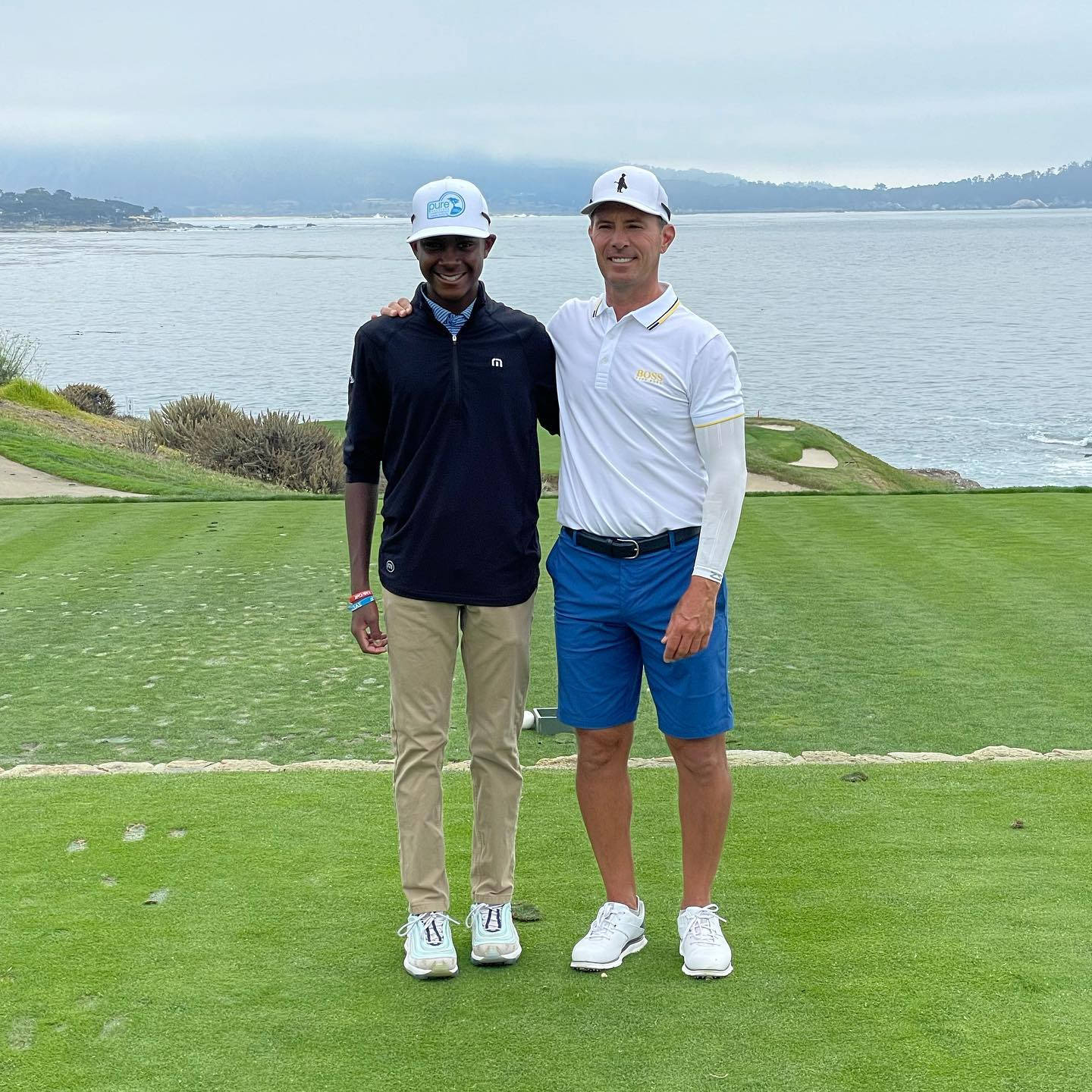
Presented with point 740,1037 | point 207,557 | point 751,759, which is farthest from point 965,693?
point 207,557

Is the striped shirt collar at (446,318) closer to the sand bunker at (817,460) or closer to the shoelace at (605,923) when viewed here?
the shoelace at (605,923)

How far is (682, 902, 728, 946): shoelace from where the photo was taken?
12.6ft

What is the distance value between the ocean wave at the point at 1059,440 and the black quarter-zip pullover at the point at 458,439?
4361 centimetres

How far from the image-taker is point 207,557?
11.2 metres

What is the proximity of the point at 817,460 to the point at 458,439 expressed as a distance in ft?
89.2

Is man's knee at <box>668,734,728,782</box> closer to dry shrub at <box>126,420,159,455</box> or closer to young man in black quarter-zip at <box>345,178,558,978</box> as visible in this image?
young man in black quarter-zip at <box>345,178,558,978</box>

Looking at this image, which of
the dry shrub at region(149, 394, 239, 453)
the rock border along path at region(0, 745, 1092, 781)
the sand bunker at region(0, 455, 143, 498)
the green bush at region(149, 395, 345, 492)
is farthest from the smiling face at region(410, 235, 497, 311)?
the dry shrub at region(149, 394, 239, 453)

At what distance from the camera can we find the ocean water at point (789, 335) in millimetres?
51219

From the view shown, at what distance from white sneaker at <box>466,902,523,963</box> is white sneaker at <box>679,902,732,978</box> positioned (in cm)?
47

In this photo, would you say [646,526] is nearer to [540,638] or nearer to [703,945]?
[703,945]

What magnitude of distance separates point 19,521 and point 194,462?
466 inches

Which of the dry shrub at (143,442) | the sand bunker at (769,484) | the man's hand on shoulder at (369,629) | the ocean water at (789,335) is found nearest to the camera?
the man's hand on shoulder at (369,629)

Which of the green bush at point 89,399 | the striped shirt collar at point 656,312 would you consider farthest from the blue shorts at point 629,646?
the green bush at point 89,399

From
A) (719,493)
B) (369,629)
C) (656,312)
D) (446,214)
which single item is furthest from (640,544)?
(446,214)
